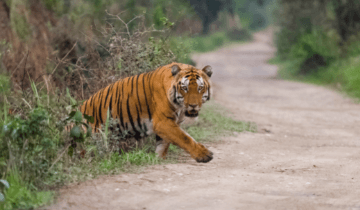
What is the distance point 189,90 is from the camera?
4.69m

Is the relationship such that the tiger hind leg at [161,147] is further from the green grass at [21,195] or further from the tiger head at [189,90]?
the green grass at [21,195]

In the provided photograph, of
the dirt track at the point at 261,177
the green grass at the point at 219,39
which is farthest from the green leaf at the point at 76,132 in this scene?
the green grass at the point at 219,39

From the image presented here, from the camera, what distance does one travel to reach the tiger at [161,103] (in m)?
4.71

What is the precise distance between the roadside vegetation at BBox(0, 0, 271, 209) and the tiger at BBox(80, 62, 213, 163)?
0.21 metres

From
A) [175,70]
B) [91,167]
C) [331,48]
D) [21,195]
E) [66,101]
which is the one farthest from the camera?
[331,48]

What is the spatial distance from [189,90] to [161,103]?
45 cm

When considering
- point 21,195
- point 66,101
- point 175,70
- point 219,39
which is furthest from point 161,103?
point 219,39

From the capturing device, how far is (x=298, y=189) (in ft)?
13.4

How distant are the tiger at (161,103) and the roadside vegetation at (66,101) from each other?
0.69 ft

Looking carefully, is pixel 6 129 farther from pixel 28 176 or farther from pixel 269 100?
pixel 269 100

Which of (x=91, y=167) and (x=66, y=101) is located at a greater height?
(x=66, y=101)

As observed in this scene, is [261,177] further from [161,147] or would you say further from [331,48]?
[331,48]

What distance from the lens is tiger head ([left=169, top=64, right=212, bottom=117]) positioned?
15.4 feet

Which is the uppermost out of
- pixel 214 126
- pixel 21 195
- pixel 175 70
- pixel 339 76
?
pixel 175 70
